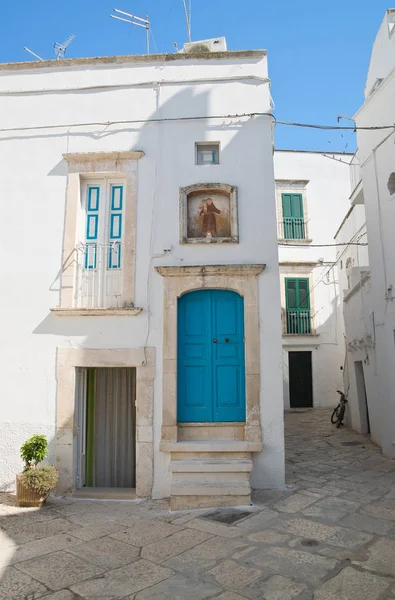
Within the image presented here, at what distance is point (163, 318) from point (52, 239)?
2294 mm

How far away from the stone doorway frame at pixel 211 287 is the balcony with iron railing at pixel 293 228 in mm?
12326

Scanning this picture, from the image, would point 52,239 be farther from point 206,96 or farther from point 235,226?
point 206,96

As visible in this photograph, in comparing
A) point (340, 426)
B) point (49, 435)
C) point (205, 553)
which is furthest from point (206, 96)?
point (340, 426)

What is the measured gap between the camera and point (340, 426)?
12820 millimetres

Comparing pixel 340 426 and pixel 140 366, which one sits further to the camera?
pixel 340 426

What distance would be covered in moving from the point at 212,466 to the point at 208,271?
2.83 m

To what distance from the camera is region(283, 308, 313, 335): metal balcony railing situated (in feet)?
60.0

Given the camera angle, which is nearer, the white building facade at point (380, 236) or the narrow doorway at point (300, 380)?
the white building facade at point (380, 236)

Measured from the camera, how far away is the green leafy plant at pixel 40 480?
600 centimetres

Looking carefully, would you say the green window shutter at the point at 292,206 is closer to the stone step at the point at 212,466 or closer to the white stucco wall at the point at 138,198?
the white stucco wall at the point at 138,198

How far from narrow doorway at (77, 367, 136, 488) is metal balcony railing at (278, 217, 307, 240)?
41.5 feet

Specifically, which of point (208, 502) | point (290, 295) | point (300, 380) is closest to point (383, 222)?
point (208, 502)

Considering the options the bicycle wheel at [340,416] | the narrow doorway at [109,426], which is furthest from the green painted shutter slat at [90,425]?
the bicycle wheel at [340,416]

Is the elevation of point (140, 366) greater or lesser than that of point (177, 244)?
lesser
